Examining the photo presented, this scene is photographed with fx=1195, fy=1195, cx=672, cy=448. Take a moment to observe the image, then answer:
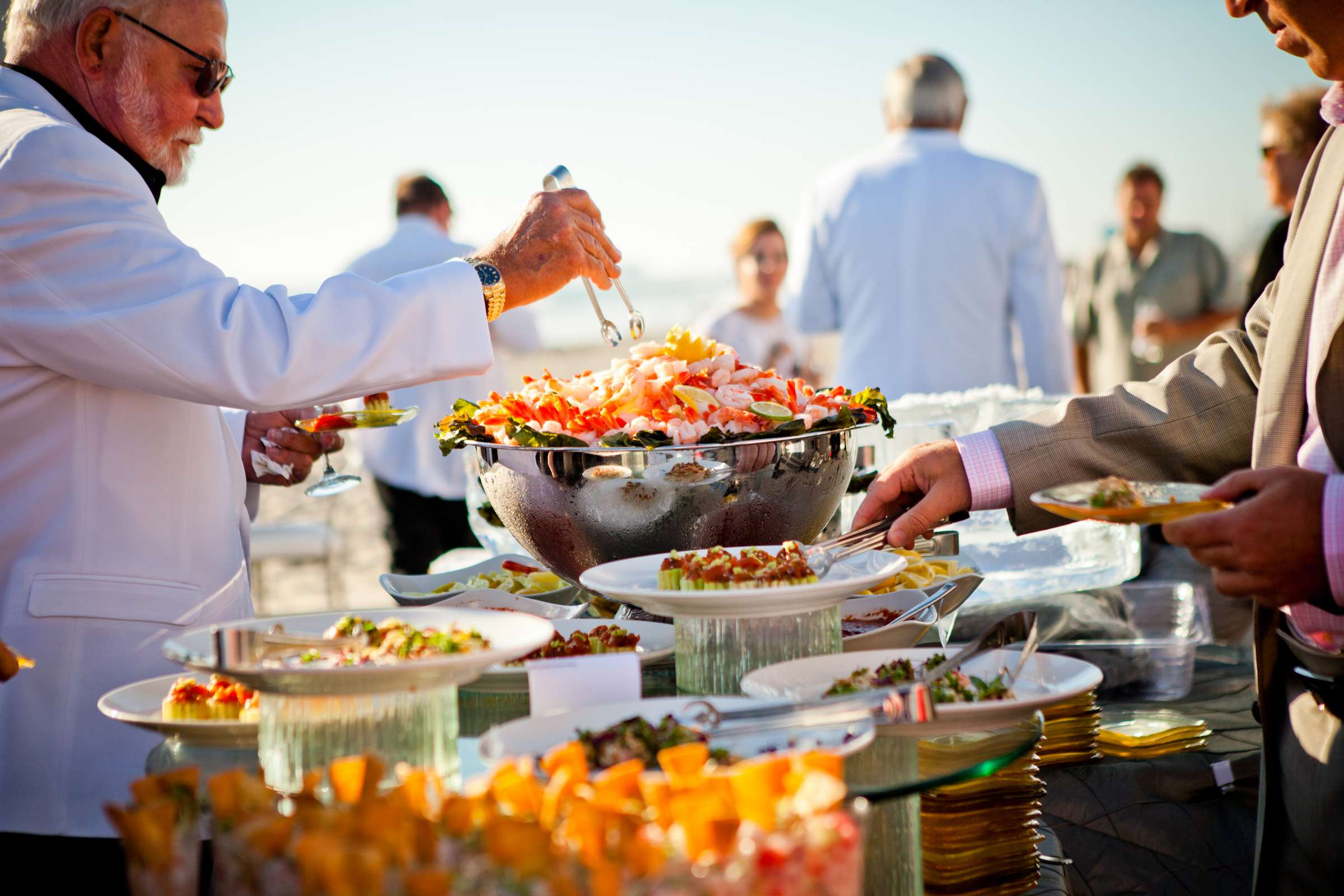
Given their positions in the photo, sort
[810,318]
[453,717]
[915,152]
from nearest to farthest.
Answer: [453,717], [915,152], [810,318]

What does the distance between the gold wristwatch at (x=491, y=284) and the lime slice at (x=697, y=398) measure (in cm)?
29

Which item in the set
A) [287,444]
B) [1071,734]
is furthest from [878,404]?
[287,444]

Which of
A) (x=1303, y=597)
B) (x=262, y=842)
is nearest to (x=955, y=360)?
(x=1303, y=597)

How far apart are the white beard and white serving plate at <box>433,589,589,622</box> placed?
32.2 inches

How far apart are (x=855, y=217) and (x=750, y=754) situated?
11.0 ft

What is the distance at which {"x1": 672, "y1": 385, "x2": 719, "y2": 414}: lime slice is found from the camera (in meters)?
1.78

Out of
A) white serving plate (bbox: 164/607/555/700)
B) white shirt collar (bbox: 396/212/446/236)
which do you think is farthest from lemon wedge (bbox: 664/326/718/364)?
white shirt collar (bbox: 396/212/446/236)

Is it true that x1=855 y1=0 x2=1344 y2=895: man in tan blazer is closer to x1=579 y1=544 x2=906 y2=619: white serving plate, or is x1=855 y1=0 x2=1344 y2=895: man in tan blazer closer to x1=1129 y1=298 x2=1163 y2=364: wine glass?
x1=579 y1=544 x2=906 y2=619: white serving plate

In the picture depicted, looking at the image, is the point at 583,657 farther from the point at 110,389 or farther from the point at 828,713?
the point at 110,389

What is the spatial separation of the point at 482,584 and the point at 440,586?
8 centimetres

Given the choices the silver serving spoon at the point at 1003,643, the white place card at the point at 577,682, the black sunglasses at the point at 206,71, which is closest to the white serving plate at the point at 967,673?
the silver serving spoon at the point at 1003,643

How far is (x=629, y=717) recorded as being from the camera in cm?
112

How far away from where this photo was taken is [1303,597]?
4.08 feet

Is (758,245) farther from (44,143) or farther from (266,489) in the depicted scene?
(266,489)
